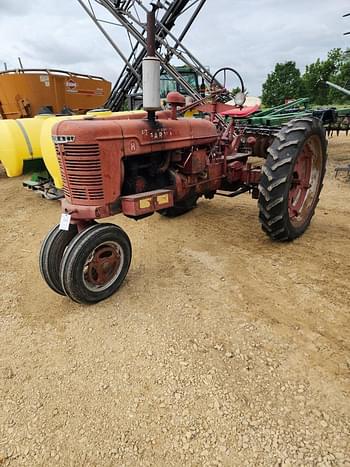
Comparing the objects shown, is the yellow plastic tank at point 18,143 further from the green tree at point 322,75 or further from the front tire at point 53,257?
the green tree at point 322,75

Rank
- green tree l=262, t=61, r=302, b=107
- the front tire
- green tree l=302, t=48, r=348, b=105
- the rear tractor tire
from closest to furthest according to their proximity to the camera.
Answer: the front tire
the rear tractor tire
green tree l=302, t=48, r=348, b=105
green tree l=262, t=61, r=302, b=107

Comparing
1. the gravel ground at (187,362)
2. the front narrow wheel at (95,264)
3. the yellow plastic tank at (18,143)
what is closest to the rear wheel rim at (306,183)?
the gravel ground at (187,362)

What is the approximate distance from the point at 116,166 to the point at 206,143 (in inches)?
51.0

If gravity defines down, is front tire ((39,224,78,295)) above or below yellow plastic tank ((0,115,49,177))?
below

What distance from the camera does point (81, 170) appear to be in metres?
2.68

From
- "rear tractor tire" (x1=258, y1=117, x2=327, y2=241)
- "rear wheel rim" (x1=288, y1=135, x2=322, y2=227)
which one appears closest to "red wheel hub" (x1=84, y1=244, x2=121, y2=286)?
"rear tractor tire" (x1=258, y1=117, x2=327, y2=241)

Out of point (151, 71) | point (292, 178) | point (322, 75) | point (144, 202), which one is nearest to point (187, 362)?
point (144, 202)

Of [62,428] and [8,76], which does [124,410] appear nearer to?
[62,428]

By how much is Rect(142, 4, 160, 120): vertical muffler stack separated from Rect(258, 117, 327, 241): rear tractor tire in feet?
4.33

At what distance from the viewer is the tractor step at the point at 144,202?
2.85 meters

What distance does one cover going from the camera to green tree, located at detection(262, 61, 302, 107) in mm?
40844

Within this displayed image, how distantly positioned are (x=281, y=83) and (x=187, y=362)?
1823 inches

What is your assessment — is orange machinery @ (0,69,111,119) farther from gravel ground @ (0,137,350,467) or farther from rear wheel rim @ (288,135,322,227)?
rear wheel rim @ (288,135,322,227)

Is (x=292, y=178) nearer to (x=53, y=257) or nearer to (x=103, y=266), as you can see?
(x=103, y=266)
